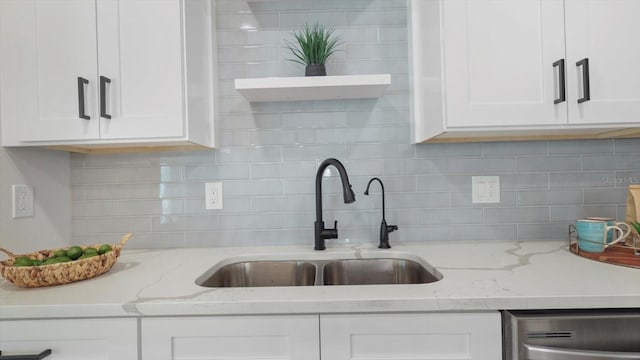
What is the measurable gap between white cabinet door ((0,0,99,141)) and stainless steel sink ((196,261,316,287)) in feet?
2.47

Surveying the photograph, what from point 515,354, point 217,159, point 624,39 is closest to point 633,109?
point 624,39

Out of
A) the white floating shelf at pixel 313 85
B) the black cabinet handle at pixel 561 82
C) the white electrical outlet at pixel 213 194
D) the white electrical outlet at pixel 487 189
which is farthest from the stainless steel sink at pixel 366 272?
the black cabinet handle at pixel 561 82

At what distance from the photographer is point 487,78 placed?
50.8 inches

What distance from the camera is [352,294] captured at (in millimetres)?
974

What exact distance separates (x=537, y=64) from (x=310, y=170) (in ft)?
3.17

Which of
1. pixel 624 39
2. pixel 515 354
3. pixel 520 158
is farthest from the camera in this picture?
→ pixel 520 158

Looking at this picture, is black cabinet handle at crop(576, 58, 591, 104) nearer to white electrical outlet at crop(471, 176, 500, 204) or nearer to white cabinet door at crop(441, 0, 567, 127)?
white cabinet door at crop(441, 0, 567, 127)

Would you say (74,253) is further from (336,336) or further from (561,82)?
(561,82)

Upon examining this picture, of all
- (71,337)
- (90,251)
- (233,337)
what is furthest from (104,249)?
(233,337)

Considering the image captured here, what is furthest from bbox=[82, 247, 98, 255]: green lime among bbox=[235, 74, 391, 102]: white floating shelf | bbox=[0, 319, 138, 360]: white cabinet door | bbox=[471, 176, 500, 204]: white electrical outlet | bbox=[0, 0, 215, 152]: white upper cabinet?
bbox=[471, 176, 500, 204]: white electrical outlet

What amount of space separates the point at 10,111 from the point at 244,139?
85cm

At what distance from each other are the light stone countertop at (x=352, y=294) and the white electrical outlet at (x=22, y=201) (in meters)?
0.31

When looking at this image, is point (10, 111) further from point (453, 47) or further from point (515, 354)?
point (515, 354)

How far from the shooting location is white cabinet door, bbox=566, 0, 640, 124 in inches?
50.1
